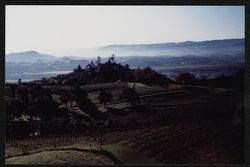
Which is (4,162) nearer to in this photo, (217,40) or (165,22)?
(165,22)

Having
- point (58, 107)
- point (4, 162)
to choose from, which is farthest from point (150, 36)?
point (4, 162)

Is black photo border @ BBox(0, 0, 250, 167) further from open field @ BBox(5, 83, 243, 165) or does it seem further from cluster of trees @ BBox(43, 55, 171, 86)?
cluster of trees @ BBox(43, 55, 171, 86)

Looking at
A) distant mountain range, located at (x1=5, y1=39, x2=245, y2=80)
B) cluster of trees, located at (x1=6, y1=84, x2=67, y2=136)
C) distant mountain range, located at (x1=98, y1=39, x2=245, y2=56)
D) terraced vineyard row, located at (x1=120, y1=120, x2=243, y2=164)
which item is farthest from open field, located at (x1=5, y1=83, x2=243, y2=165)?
distant mountain range, located at (x1=98, y1=39, x2=245, y2=56)

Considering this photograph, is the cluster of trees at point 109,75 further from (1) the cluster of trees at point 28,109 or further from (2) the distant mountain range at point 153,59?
(1) the cluster of trees at point 28,109

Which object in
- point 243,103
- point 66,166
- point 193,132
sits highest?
point 243,103
